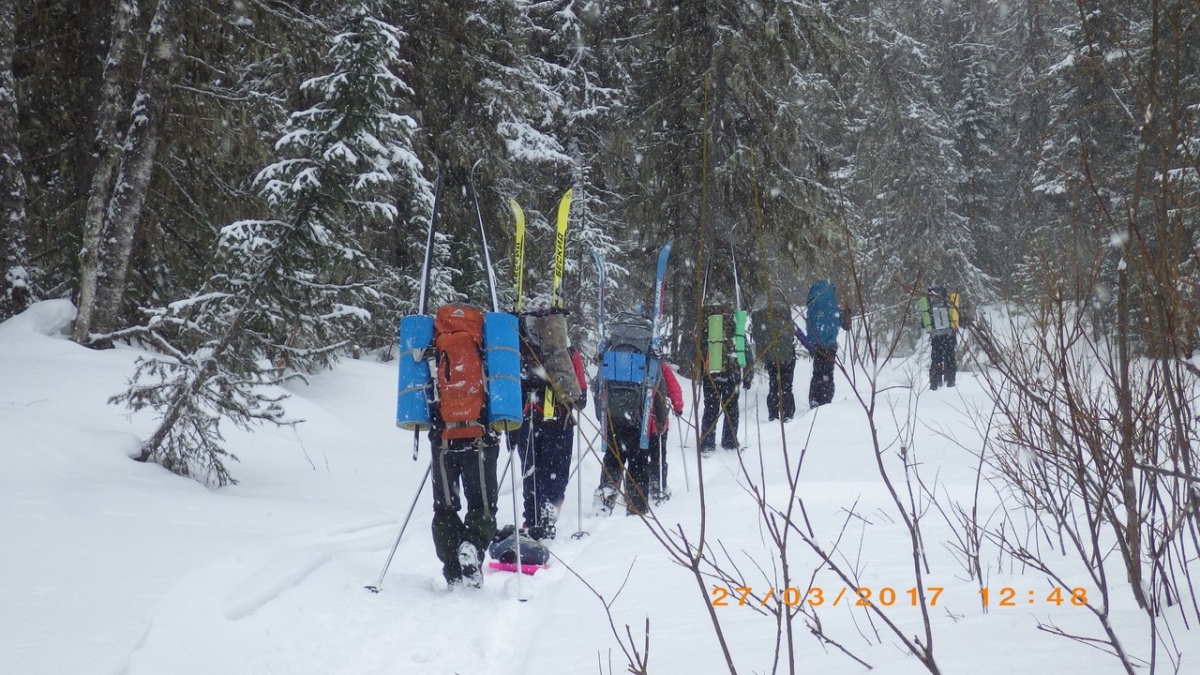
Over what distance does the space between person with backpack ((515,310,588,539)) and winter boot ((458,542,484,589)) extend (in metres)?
1.30

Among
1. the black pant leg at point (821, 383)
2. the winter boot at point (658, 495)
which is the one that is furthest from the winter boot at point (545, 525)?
the black pant leg at point (821, 383)

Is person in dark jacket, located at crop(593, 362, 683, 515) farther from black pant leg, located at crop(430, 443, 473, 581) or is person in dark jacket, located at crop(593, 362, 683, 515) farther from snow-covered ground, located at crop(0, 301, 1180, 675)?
black pant leg, located at crop(430, 443, 473, 581)

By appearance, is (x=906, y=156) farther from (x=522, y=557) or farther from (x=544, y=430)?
(x=522, y=557)

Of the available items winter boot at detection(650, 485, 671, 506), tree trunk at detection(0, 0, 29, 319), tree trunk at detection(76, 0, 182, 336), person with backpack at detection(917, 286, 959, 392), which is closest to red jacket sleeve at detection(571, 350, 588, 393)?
winter boot at detection(650, 485, 671, 506)

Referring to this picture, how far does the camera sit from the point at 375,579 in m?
4.57

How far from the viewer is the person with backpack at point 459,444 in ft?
14.4

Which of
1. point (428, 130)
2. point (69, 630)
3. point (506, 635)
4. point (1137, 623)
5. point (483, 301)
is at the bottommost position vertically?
point (506, 635)

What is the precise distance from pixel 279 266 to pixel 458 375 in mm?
2825

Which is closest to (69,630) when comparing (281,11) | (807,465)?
(807,465)

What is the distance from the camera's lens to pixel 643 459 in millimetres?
6859

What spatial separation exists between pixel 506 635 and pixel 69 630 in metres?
1.83

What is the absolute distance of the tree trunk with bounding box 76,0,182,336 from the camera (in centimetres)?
802

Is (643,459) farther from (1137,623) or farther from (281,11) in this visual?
(281,11)
